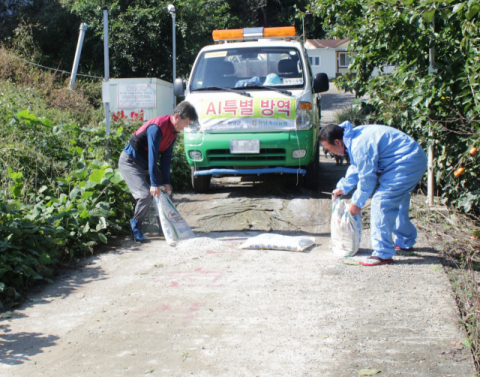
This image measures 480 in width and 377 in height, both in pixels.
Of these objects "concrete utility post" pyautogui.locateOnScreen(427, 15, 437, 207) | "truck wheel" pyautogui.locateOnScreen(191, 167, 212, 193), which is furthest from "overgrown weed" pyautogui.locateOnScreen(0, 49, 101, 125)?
"concrete utility post" pyautogui.locateOnScreen(427, 15, 437, 207)

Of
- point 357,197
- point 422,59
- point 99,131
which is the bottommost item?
point 357,197

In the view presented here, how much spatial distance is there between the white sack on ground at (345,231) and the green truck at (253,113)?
94.8 inches

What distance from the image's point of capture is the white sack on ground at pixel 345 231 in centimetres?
494

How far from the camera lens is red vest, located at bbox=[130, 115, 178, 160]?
5.46 m

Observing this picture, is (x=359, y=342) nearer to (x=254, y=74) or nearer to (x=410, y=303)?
(x=410, y=303)

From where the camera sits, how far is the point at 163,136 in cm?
551

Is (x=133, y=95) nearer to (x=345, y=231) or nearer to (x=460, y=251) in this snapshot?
(x=345, y=231)

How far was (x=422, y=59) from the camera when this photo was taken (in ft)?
20.8

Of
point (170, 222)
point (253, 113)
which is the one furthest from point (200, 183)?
point (170, 222)

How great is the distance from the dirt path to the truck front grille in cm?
209

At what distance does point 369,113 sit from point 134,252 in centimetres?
467

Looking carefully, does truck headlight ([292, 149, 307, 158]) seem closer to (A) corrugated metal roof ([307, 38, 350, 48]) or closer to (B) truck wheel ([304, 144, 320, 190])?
(B) truck wheel ([304, 144, 320, 190])

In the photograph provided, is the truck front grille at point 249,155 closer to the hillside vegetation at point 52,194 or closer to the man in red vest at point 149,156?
the hillside vegetation at point 52,194

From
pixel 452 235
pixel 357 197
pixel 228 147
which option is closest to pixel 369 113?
pixel 228 147
